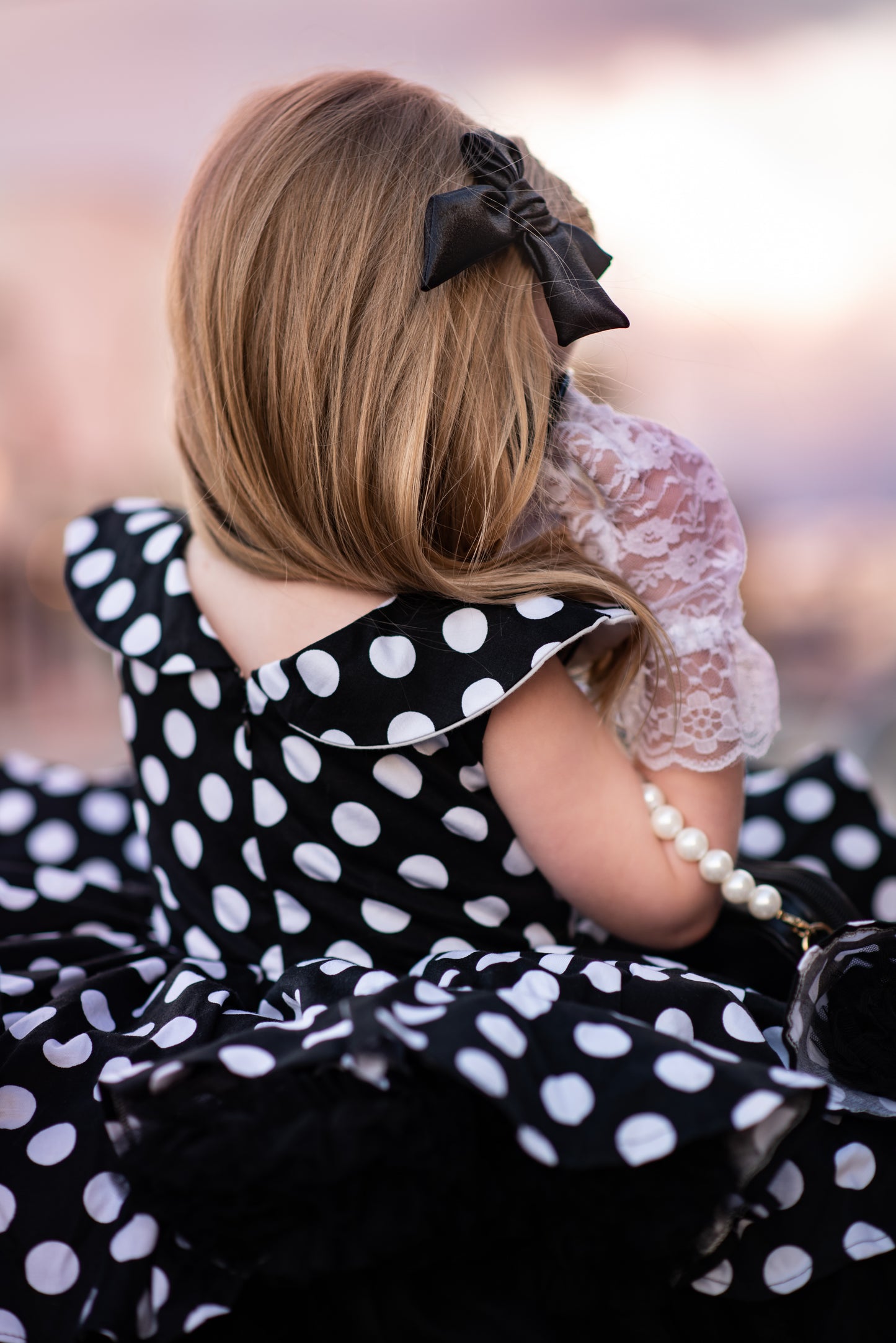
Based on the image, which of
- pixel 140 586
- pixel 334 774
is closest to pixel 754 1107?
pixel 334 774

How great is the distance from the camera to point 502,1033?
0.51m

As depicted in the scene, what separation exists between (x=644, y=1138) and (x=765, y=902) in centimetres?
33

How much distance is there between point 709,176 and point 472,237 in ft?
5.16

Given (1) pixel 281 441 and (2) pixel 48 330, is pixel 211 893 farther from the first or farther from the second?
(2) pixel 48 330

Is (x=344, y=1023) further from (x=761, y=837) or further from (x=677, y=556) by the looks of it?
(x=761, y=837)

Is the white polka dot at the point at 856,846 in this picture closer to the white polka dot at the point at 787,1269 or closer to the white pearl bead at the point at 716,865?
the white pearl bead at the point at 716,865

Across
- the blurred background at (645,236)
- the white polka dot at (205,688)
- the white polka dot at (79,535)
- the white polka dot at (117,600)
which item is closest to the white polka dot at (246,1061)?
the white polka dot at (205,688)

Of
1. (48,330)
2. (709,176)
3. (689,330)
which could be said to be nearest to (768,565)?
(689,330)

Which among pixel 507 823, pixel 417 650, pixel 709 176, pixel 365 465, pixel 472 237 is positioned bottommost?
pixel 507 823

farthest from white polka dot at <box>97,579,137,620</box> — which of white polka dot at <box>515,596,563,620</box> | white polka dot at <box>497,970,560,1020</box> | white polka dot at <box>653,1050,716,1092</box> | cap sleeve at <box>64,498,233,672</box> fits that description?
white polka dot at <box>653,1050,716,1092</box>

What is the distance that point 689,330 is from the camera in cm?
207

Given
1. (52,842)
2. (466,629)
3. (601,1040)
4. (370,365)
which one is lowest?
(52,842)

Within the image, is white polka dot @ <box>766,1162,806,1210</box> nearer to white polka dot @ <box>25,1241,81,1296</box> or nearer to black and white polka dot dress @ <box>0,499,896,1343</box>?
black and white polka dot dress @ <box>0,499,896,1343</box>

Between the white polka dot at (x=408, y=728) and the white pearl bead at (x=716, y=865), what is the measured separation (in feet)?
0.80
